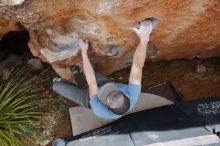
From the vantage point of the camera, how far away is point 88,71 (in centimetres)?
Answer: 461

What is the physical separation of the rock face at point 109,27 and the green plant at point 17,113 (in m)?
0.68

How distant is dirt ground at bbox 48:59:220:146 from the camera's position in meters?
6.00

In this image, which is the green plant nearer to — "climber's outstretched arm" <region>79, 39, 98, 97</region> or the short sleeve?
"climber's outstretched arm" <region>79, 39, 98, 97</region>

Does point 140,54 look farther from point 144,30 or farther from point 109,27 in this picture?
point 109,27

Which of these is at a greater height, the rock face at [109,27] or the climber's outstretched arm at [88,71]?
the rock face at [109,27]

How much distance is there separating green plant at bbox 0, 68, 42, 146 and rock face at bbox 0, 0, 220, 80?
26.7 inches

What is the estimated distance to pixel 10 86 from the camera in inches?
228

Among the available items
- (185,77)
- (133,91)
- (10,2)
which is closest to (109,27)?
(133,91)

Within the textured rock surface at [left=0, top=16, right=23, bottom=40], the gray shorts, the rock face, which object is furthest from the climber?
the textured rock surface at [left=0, top=16, right=23, bottom=40]

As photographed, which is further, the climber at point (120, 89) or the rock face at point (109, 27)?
the climber at point (120, 89)

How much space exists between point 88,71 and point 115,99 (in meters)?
0.67

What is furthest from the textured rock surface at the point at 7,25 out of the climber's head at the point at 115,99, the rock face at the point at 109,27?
the climber's head at the point at 115,99

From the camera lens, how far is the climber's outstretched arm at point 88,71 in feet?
14.9

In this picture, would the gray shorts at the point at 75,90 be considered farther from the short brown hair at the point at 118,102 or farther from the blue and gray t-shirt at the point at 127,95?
the short brown hair at the point at 118,102
